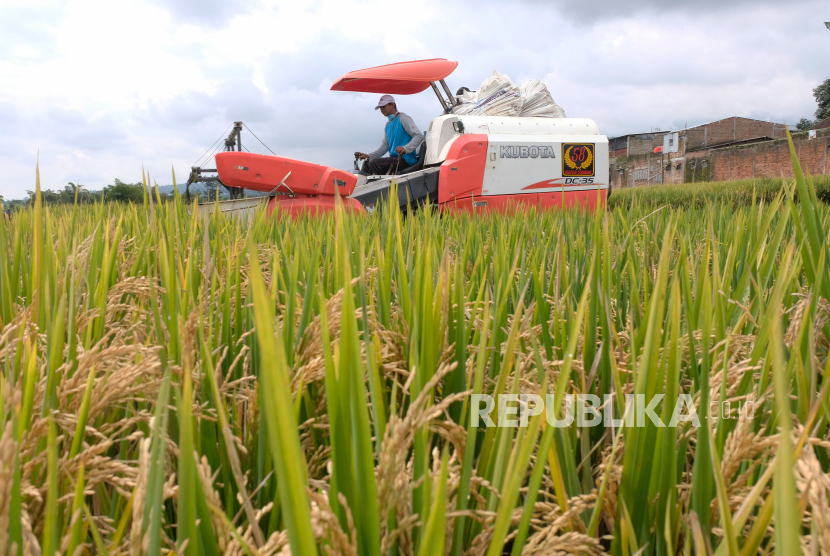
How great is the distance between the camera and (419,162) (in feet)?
20.2

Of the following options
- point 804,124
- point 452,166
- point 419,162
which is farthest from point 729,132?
point 452,166

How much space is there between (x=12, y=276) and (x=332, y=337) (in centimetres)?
79

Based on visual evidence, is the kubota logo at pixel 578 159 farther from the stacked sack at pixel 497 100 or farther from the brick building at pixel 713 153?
the brick building at pixel 713 153

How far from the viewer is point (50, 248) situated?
0.88m

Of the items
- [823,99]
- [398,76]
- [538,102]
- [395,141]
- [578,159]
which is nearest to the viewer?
[398,76]

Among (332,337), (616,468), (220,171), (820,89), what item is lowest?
(616,468)

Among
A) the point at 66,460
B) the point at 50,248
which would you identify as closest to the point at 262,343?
the point at 66,460

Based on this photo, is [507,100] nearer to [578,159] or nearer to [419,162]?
[578,159]

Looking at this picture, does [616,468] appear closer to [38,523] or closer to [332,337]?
[332,337]

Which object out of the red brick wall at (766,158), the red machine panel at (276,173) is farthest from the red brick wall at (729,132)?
the red machine panel at (276,173)

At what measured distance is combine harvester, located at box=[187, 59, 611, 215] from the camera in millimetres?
5020

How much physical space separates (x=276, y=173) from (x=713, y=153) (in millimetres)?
37375

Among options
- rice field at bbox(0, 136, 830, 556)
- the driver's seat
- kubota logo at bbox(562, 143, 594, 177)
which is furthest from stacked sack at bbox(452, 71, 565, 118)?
rice field at bbox(0, 136, 830, 556)

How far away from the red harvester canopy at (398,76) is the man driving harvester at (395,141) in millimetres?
310
